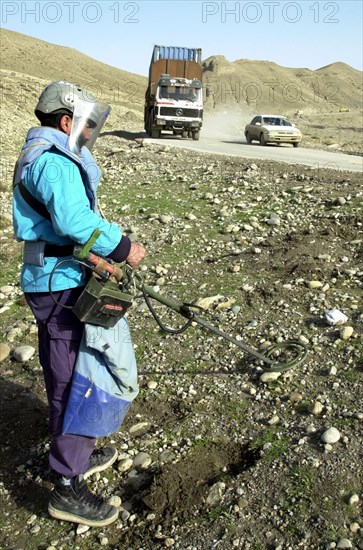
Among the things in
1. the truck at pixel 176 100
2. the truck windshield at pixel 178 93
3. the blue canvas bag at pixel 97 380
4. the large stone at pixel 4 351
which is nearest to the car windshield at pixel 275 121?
the truck at pixel 176 100

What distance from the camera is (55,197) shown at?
2.89 meters

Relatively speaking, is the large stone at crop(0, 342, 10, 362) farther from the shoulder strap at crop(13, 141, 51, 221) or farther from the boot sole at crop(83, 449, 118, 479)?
the shoulder strap at crop(13, 141, 51, 221)

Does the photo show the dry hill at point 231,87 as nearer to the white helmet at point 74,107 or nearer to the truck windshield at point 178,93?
the truck windshield at point 178,93

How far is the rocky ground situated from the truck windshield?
15.7m

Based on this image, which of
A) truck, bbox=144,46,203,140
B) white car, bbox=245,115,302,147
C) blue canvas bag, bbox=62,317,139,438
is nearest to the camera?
blue canvas bag, bbox=62,317,139,438

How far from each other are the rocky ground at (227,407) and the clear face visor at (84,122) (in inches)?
77.3

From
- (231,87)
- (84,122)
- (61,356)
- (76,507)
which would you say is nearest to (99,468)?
(76,507)

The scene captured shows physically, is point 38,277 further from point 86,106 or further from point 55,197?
point 86,106

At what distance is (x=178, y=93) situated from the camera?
22.8 meters

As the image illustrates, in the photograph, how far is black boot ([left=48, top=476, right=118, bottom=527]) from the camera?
330 centimetres

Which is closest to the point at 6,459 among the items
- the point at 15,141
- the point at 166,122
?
the point at 15,141

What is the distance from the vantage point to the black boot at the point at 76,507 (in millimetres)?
3297

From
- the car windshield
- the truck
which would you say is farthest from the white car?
the truck

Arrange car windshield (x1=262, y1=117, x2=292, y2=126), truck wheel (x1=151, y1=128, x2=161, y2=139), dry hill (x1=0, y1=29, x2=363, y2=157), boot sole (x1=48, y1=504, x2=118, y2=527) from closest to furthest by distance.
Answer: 1. boot sole (x1=48, y1=504, x2=118, y2=527)
2. truck wheel (x1=151, y1=128, x2=161, y2=139)
3. car windshield (x1=262, y1=117, x2=292, y2=126)
4. dry hill (x1=0, y1=29, x2=363, y2=157)
